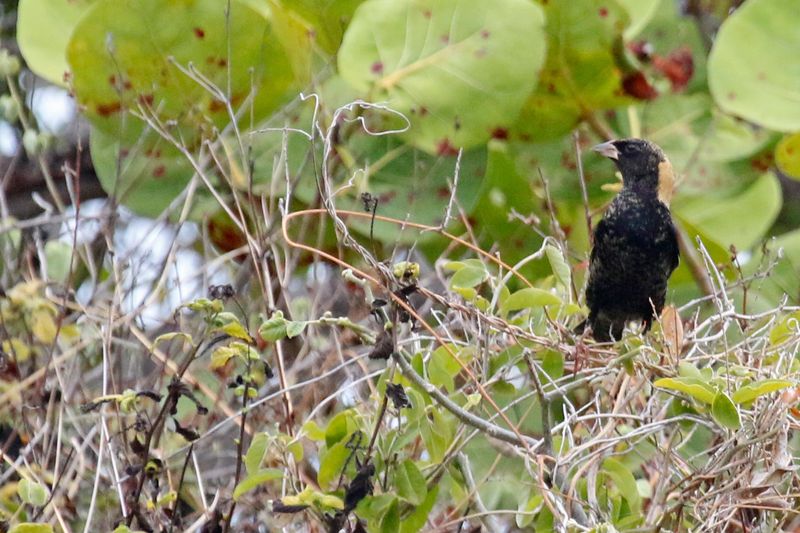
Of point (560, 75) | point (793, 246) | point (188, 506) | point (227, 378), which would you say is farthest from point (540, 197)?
point (188, 506)

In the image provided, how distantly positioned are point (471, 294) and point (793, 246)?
1820mm

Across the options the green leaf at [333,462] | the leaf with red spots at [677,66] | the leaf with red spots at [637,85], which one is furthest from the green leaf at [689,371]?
the leaf with red spots at [677,66]

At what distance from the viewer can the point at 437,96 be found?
352 centimetres

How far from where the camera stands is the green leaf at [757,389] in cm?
205

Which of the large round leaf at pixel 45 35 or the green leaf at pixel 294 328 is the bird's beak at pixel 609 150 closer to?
the large round leaf at pixel 45 35

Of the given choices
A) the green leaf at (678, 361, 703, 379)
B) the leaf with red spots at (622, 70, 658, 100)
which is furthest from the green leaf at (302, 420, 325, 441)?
the leaf with red spots at (622, 70, 658, 100)

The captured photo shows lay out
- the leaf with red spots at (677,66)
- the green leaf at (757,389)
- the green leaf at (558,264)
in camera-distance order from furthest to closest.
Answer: the leaf with red spots at (677,66) → the green leaf at (558,264) → the green leaf at (757,389)

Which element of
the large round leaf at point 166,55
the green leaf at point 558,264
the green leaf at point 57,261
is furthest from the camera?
the large round leaf at point 166,55

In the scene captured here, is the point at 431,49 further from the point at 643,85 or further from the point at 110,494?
the point at 110,494

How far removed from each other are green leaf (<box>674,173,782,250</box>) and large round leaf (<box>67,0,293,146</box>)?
1.43m

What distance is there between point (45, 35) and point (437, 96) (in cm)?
109

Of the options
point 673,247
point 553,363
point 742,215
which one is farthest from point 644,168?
point 553,363

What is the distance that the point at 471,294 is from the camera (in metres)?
2.30

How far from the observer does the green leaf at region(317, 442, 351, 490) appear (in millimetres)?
2289
